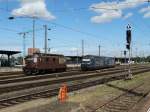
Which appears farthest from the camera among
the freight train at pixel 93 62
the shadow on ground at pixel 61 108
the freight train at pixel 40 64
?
the freight train at pixel 93 62

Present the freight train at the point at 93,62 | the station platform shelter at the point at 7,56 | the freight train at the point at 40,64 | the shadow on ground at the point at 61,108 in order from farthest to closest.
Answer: the station platform shelter at the point at 7,56, the freight train at the point at 93,62, the freight train at the point at 40,64, the shadow on ground at the point at 61,108

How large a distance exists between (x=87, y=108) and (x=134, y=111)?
2033 mm

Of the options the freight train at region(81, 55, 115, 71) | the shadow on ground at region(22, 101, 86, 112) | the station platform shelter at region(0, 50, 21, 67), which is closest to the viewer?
the shadow on ground at region(22, 101, 86, 112)

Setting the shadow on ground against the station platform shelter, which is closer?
the shadow on ground

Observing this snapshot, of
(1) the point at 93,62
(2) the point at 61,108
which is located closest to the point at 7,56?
(1) the point at 93,62

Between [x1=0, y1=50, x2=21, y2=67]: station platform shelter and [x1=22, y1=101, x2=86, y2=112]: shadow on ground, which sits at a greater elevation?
[x1=0, y1=50, x2=21, y2=67]: station platform shelter

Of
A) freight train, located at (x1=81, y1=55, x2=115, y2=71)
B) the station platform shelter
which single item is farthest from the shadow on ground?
the station platform shelter

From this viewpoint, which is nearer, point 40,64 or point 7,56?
point 40,64

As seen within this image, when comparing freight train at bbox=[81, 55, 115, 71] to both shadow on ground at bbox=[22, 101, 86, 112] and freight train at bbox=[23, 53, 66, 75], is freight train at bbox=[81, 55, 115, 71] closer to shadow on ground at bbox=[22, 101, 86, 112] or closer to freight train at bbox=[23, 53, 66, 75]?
freight train at bbox=[23, 53, 66, 75]

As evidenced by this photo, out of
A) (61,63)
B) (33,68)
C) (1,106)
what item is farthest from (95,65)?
(1,106)

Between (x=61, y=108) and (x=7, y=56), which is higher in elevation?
(x=7, y=56)

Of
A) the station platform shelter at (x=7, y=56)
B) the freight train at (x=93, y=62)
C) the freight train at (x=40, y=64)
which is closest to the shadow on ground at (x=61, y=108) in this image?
the freight train at (x=40, y=64)

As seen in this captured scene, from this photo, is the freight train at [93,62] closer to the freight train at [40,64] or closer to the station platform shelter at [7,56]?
the freight train at [40,64]

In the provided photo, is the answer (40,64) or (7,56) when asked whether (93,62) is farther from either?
(7,56)
